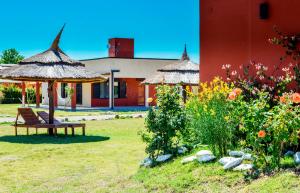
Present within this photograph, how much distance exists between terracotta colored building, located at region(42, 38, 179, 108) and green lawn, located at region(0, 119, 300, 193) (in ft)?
73.6

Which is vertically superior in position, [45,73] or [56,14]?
[56,14]

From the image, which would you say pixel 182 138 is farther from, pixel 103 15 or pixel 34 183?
pixel 103 15

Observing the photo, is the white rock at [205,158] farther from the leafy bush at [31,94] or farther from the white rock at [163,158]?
the leafy bush at [31,94]

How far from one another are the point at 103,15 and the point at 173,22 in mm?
6640

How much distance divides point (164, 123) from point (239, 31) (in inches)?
107

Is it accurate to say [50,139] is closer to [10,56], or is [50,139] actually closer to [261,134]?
[261,134]

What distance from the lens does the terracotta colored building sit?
37.1 m

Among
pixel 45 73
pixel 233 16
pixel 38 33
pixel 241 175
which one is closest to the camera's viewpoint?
pixel 241 175

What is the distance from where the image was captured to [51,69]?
57.1 feet

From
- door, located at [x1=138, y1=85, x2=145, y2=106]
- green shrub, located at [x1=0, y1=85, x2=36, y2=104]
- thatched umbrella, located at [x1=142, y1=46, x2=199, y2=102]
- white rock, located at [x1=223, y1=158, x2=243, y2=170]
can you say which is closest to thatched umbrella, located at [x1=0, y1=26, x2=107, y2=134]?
white rock, located at [x1=223, y1=158, x2=243, y2=170]

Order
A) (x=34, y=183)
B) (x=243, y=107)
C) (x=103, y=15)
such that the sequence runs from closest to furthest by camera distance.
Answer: (x=243, y=107) < (x=34, y=183) < (x=103, y=15)

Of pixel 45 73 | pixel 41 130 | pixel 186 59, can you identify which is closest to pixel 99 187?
pixel 45 73

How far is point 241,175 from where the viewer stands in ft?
24.4

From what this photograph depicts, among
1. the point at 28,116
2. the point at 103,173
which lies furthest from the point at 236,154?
the point at 28,116
